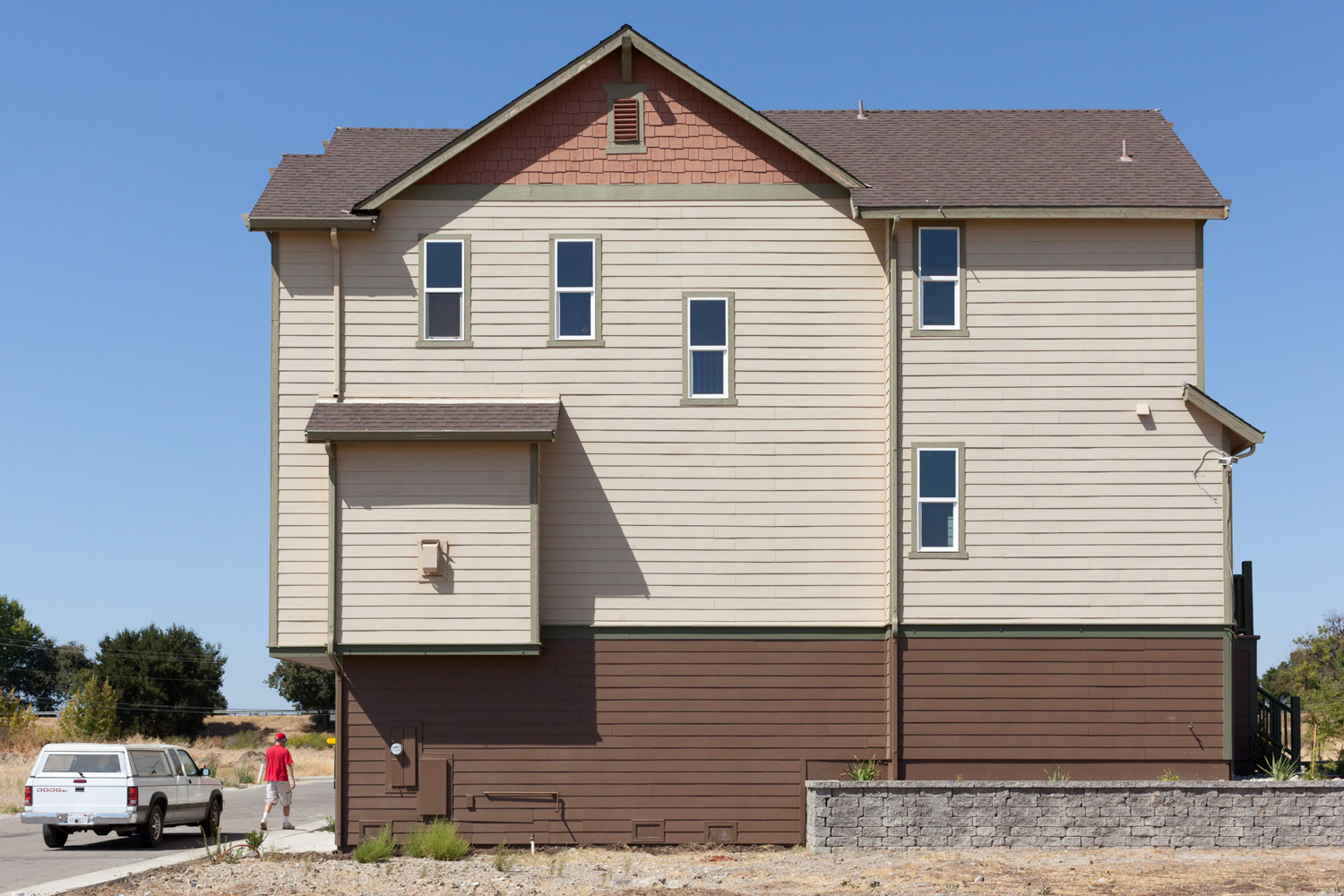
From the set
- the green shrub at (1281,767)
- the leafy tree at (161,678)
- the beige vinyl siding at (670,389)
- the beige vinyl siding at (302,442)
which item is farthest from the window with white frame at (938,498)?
the leafy tree at (161,678)

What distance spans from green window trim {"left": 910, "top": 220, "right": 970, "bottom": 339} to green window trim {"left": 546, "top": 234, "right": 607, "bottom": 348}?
14.8ft

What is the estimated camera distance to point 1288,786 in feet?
58.4

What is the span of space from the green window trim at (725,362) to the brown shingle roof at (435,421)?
6.17 feet

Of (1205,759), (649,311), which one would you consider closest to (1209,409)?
(1205,759)

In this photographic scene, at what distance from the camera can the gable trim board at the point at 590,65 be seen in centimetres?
1927

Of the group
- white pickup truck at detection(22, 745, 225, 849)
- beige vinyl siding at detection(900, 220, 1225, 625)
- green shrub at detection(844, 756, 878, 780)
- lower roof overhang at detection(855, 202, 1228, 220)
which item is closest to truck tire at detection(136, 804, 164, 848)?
white pickup truck at detection(22, 745, 225, 849)

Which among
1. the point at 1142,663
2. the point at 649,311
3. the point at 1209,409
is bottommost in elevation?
the point at 1142,663

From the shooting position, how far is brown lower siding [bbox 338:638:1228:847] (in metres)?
18.7

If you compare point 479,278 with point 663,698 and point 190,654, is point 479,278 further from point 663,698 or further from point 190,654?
point 190,654

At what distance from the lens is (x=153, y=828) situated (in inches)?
861

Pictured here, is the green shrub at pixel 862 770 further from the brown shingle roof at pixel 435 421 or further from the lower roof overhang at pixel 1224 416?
the lower roof overhang at pixel 1224 416

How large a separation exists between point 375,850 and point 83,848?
7.13 meters

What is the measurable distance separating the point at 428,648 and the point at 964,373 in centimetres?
847

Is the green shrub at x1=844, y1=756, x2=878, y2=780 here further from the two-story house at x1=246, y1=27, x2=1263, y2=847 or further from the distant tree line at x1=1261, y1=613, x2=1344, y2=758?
the distant tree line at x1=1261, y1=613, x2=1344, y2=758
